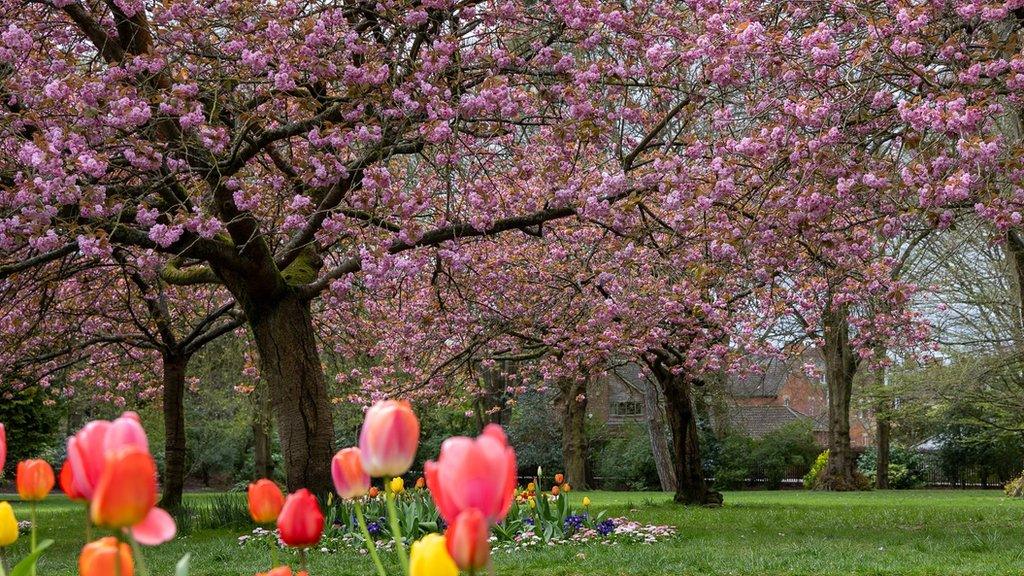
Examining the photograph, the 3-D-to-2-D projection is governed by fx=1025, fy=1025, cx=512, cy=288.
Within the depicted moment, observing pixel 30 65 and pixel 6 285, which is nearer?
pixel 30 65

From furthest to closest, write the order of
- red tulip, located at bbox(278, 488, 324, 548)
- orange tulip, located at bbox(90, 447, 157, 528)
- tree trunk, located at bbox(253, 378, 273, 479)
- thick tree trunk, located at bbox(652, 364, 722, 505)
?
tree trunk, located at bbox(253, 378, 273, 479)
thick tree trunk, located at bbox(652, 364, 722, 505)
red tulip, located at bbox(278, 488, 324, 548)
orange tulip, located at bbox(90, 447, 157, 528)

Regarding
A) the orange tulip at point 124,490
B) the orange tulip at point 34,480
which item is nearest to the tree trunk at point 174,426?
the orange tulip at point 34,480

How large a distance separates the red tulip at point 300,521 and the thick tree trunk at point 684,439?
1491 cm

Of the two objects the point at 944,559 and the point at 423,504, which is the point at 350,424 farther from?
the point at 944,559

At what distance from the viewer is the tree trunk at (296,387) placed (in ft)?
35.7

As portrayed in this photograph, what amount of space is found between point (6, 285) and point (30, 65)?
3.95 meters

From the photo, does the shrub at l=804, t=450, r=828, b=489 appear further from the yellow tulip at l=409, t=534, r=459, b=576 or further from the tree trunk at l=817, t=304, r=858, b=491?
the yellow tulip at l=409, t=534, r=459, b=576

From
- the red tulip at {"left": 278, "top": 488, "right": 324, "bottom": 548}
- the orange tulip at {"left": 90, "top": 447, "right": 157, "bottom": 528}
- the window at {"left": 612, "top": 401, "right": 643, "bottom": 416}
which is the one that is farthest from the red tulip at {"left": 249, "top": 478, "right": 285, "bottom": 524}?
the window at {"left": 612, "top": 401, "right": 643, "bottom": 416}

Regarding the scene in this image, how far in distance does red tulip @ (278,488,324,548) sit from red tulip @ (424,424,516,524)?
1.24ft

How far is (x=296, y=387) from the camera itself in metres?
11.0

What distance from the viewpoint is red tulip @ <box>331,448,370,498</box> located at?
4.45ft

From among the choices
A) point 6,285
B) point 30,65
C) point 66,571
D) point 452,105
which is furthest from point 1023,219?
point 6,285

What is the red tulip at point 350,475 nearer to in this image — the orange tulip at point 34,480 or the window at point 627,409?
the orange tulip at point 34,480

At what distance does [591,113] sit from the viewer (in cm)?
822
